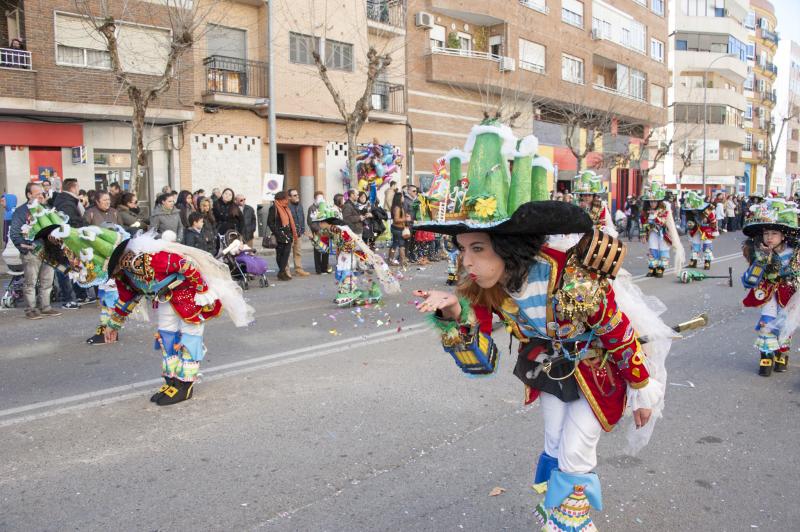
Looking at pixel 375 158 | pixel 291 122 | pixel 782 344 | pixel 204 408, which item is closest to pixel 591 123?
pixel 375 158

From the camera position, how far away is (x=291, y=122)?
2386 cm

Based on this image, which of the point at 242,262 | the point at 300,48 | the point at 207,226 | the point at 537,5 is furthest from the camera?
the point at 537,5

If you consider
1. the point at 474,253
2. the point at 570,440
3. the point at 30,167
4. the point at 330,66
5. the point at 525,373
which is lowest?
the point at 570,440


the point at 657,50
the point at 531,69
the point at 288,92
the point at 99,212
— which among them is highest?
the point at 657,50

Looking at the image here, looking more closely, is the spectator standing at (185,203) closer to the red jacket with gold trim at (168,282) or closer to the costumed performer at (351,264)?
the costumed performer at (351,264)

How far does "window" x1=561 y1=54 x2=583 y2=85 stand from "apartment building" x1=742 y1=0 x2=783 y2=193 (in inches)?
1306

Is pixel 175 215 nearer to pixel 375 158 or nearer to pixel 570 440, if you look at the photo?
pixel 570 440

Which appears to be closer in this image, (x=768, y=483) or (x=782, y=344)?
(x=768, y=483)

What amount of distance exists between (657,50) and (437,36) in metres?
21.9

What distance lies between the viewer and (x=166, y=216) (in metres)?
12.6

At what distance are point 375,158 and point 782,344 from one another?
20.0 m

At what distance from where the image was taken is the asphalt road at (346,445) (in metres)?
3.75

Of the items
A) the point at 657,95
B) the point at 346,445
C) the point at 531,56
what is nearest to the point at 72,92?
the point at 346,445

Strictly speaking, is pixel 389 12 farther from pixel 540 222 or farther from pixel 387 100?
pixel 540 222
